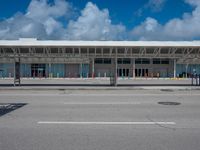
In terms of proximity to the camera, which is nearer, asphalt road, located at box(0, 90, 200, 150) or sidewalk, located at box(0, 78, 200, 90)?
asphalt road, located at box(0, 90, 200, 150)

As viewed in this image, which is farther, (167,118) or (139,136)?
(167,118)

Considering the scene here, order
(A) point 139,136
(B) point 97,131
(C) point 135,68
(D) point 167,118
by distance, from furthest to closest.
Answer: (C) point 135,68
(D) point 167,118
(B) point 97,131
(A) point 139,136

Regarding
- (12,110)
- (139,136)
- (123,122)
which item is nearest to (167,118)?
(123,122)

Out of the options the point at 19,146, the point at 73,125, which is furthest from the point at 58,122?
the point at 19,146

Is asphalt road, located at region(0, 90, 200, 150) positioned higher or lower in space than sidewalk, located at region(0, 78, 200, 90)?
lower

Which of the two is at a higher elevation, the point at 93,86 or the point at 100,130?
the point at 93,86

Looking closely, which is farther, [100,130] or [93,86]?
[93,86]

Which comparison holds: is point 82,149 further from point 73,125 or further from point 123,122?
point 123,122

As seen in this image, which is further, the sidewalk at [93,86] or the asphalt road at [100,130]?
the sidewalk at [93,86]

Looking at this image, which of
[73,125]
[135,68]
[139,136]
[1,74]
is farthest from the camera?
[135,68]

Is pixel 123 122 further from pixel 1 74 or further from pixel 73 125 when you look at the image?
pixel 1 74

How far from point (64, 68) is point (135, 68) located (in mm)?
15566

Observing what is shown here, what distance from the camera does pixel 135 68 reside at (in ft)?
207

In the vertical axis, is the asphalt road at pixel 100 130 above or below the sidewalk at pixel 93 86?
below
